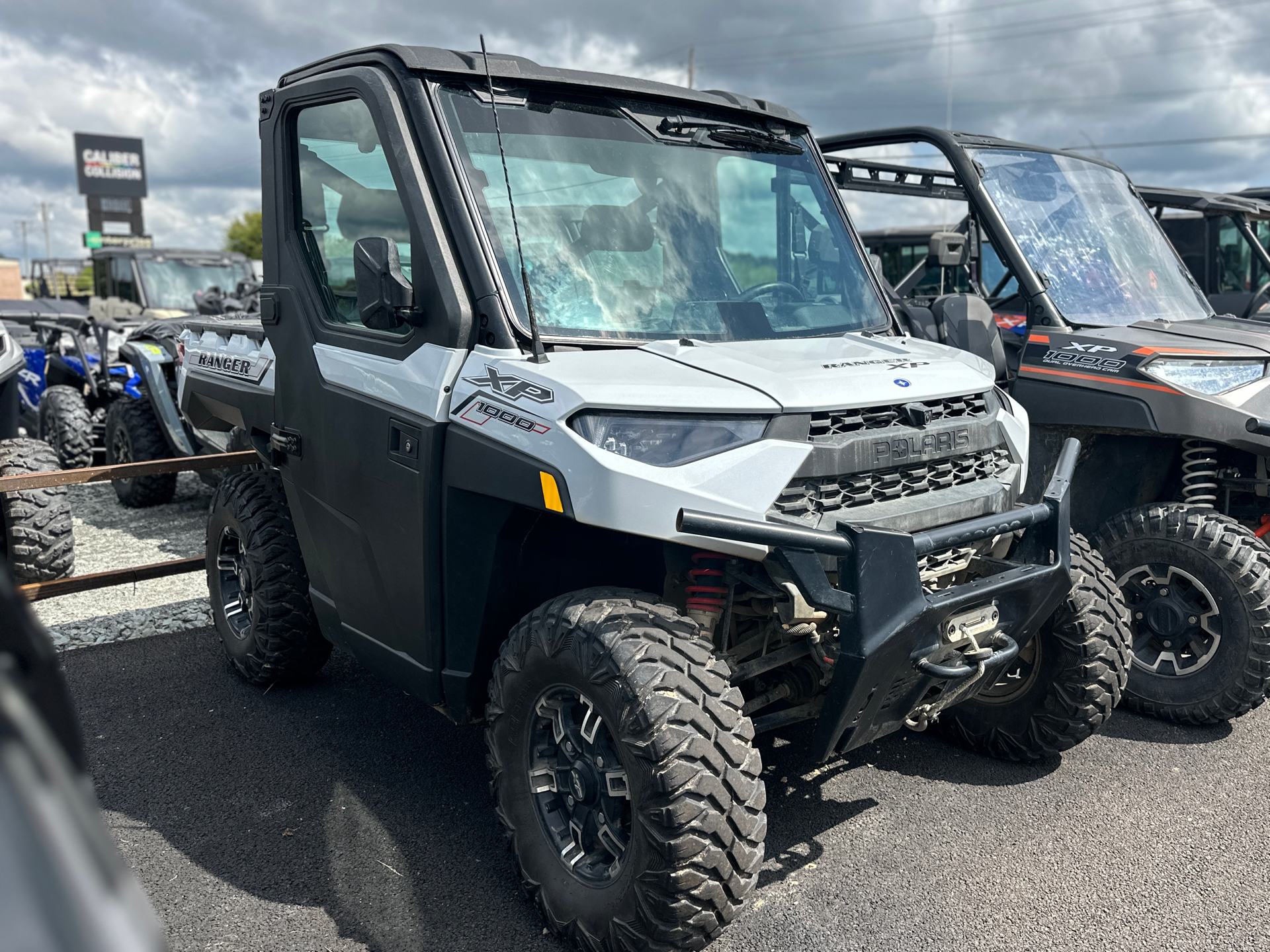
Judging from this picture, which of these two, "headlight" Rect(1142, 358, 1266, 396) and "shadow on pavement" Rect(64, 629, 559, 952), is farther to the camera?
"headlight" Rect(1142, 358, 1266, 396)

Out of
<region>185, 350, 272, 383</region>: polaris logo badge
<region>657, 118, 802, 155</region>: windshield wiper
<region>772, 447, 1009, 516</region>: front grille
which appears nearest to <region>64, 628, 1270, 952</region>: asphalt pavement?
<region>772, 447, 1009, 516</region>: front grille

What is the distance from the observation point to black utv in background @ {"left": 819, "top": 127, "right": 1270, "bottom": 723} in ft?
13.9

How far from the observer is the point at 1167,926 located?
2932 mm

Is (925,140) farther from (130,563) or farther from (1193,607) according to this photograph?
(130,563)

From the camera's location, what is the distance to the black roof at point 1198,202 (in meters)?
6.59

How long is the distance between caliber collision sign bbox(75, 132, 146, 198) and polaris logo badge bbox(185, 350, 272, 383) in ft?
268

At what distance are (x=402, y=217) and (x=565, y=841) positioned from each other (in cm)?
193

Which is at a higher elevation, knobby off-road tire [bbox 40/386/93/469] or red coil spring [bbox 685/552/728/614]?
red coil spring [bbox 685/552/728/614]

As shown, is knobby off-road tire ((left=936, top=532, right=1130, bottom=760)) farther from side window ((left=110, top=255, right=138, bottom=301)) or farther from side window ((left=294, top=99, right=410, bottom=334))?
side window ((left=110, top=255, right=138, bottom=301))

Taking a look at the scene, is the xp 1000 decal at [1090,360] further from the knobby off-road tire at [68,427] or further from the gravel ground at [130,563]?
the knobby off-road tire at [68,427]

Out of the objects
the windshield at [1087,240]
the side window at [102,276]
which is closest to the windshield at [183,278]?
the side window at [102,276]

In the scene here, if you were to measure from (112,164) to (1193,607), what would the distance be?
8846cm

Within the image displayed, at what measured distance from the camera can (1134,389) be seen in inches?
173

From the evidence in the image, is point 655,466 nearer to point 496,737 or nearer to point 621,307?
point 621,307
